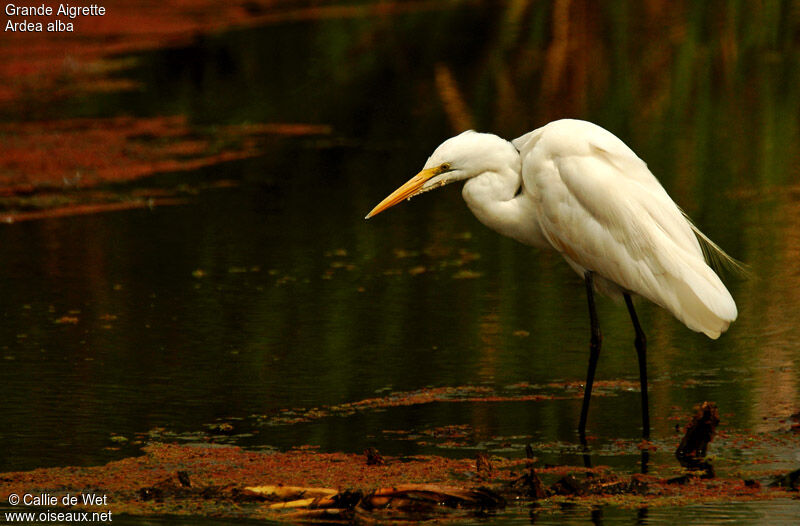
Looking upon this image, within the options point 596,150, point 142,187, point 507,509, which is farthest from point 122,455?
point 142,187

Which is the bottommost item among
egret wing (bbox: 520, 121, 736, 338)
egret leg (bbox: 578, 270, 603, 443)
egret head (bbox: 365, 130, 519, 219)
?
egret leg (bbox: 578, 270, 603, 443)

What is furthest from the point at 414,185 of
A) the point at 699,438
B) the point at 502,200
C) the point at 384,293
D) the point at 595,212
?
the point at 384,293

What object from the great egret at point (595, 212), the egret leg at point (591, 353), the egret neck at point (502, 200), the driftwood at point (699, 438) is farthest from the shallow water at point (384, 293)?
the egret neck at point (502, 200)

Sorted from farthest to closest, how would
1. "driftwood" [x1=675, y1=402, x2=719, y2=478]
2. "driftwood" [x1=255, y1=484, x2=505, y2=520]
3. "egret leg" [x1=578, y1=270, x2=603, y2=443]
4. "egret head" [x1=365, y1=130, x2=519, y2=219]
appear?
"egret head" [x1=365, y1=130, x2=519, y2=219] → "egret leg" [x1=578, y1=270, x2=603, y2=443] → "driftwood" [x1=675, y1=402, x2=719, y2=478] → "driftwood" [x1=255, y1=484, x2=505, y2=520]

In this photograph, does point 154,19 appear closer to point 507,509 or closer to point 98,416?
point 98,416

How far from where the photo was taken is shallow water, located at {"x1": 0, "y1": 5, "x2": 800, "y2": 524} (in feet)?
19.3

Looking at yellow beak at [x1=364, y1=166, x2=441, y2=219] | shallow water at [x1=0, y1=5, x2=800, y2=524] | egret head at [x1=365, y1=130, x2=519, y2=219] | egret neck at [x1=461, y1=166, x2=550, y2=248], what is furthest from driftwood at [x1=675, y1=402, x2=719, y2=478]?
yellow beak at [x1=364, y1=166, x2=441, y2=219]

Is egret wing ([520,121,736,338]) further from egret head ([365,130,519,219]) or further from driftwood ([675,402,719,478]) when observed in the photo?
driftwood ([675,402,719,478])

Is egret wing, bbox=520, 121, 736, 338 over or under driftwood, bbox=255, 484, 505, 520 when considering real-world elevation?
over

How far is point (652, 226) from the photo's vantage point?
580 centimetres

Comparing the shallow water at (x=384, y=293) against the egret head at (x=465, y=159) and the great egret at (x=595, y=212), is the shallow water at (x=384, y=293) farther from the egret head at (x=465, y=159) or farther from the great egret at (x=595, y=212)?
the egret head at (x=465, y=159)

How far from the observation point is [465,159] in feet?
20.0

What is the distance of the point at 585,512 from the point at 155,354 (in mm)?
3029

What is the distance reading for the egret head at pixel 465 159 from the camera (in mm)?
6059
